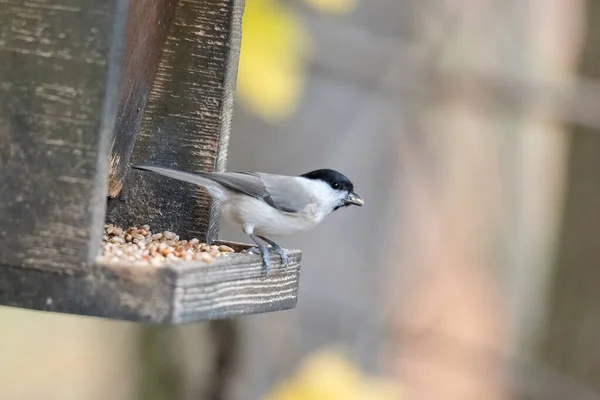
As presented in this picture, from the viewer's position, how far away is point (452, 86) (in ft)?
15.5

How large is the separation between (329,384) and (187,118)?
1.25 metres

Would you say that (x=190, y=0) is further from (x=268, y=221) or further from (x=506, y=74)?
(x=506, y=74)

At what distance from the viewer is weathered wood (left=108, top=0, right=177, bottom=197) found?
215 centimetres

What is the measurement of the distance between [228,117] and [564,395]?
3.02m

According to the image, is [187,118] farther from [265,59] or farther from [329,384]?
[329,384]

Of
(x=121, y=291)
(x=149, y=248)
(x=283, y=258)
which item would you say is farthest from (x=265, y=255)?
(x=121, y=291)

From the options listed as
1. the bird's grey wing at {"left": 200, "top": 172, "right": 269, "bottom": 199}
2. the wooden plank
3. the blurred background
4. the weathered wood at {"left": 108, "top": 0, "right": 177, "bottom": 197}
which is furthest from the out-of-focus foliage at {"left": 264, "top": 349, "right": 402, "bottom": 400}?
the wooden plank

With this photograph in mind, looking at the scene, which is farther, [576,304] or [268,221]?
[576,304]

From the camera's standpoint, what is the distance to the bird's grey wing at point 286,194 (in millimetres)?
2689

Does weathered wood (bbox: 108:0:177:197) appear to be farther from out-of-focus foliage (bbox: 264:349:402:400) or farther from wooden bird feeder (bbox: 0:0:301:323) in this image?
out-of-focus foliage (bbox: 264:349:402:400)

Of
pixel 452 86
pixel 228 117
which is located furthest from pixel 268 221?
pixel 452 86

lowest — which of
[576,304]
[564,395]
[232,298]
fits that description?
[564,395]

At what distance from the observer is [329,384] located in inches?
128

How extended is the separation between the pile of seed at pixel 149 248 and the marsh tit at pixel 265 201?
123 millimetres
